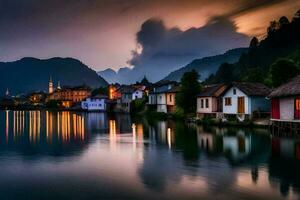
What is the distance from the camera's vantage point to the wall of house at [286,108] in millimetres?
40406

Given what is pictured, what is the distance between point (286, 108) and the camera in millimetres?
41375

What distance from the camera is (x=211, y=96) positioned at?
205 ft

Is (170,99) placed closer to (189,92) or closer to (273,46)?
(189,92)

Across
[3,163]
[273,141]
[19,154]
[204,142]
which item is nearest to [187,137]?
[204,142]

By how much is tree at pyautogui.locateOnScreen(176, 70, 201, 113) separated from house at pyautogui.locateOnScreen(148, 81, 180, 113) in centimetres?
1153

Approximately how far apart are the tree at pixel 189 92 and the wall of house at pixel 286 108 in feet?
95.4

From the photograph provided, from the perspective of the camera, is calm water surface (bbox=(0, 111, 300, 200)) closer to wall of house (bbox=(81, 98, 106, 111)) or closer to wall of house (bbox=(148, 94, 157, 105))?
wall of house (bbox=(148, 94, 157, 105))

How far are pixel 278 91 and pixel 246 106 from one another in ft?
33.8

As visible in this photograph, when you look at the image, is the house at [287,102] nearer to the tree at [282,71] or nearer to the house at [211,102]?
the house at [211,102]

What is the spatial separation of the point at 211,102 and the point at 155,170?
134 ft

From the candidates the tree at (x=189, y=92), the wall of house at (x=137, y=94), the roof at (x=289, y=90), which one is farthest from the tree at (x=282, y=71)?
the wall of house at (x=137, y=94)

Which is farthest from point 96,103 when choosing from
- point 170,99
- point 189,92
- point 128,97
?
point 189,92

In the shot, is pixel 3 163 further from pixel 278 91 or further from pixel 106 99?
pixel 106 99

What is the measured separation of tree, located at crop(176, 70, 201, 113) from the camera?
70938 millimetres
